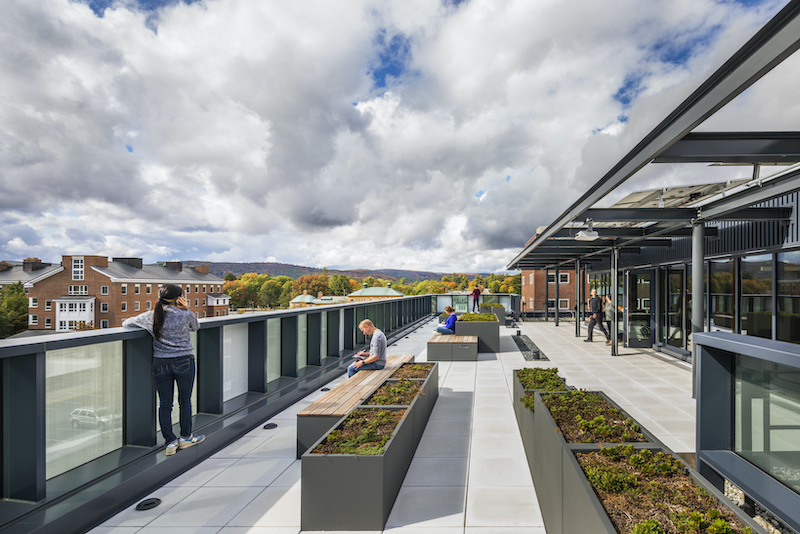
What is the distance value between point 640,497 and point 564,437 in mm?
817

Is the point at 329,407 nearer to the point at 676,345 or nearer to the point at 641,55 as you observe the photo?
the point at 641,55

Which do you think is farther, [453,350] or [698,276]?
[453,350]

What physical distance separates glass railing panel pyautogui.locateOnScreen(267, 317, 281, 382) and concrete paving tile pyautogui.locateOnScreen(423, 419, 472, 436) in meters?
2.70

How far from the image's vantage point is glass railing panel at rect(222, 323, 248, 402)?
5192mm

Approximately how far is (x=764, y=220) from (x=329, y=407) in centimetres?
780

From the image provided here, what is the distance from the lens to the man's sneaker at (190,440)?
13.0ft

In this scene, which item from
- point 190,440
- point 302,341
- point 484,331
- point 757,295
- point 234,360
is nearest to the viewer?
point 190,440

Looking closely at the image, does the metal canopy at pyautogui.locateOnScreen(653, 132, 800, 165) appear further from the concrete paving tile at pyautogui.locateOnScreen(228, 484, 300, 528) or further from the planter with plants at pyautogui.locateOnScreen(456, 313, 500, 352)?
the planter with plants at pyautogui.locateOnScreen(456, 313, 500, 352)

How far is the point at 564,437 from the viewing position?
300 cm

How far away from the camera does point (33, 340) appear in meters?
2.88

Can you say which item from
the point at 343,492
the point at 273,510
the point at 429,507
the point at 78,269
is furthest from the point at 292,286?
the point at 343,492

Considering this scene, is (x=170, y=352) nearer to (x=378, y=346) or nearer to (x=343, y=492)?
(x=343, y=492)

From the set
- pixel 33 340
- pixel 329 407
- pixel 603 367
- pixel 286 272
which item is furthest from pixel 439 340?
pixel 286 272

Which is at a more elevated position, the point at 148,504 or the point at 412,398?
the point at 412,398
